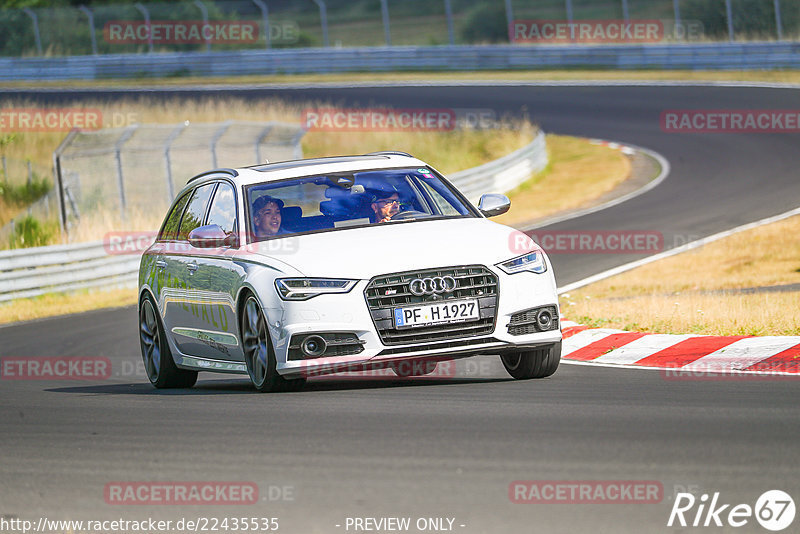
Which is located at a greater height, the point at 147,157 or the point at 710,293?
the point at 147,157

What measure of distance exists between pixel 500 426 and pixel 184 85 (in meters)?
43.1

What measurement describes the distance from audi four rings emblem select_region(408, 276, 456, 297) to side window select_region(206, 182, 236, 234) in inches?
71.7

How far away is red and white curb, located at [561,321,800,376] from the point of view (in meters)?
9.67

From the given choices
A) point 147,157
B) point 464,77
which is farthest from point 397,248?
point 464,77

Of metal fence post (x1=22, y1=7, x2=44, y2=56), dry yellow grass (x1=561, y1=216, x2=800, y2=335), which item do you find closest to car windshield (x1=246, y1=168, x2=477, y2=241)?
dry yellow grass (x1=561, y1=216, x2=800, y2=335)

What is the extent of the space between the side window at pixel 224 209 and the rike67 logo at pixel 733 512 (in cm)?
523

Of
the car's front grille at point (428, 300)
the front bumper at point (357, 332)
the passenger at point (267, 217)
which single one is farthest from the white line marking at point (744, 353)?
the passenger at point (267, 217)

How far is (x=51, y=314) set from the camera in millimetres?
20297

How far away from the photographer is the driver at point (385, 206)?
9.70 meters

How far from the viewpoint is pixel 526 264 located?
9039 millimetres

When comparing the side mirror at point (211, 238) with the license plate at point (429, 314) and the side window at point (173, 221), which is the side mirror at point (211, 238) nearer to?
the license plate at point (429, 314)

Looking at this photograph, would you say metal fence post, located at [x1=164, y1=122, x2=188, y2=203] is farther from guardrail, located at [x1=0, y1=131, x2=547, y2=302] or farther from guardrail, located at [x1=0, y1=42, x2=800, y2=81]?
guardrail, located at [x1=0, y1=42, x2=800, y2=81]

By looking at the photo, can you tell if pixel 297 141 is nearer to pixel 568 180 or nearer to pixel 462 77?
pixel 568 180

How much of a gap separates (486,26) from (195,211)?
42627 millimetres
